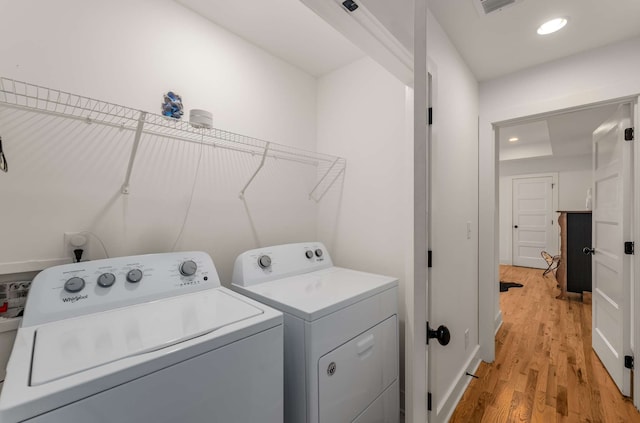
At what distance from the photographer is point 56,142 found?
1108mm

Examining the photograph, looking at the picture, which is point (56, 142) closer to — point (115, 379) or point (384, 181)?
point (115, 379)

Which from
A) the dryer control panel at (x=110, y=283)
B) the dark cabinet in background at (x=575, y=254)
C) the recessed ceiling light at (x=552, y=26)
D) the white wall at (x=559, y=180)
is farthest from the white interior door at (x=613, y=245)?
the white wall at (x=559, y=180)

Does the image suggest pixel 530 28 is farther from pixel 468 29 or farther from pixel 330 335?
pixel 330 335

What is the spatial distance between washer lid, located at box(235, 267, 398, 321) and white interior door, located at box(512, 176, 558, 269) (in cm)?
613

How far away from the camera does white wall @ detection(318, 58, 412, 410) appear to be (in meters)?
1.76

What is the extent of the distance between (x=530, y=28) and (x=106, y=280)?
2692 mm

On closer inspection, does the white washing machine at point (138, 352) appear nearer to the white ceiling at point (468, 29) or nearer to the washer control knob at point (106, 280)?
the washer control knob at point (106, 280)

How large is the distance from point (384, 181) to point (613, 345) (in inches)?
85.0

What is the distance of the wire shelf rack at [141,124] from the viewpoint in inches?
40.7

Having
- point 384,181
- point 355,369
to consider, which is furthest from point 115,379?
point 384,181

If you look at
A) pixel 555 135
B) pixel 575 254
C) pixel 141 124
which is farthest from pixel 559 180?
pixel 141 124

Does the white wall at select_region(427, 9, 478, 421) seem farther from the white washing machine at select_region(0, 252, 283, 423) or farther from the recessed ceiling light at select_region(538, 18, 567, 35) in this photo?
the white washing machine at select_region(0, 252, 283, 423)

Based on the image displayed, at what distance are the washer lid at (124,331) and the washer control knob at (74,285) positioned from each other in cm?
11

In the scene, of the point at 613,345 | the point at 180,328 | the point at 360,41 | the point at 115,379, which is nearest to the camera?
the point at 115,379
